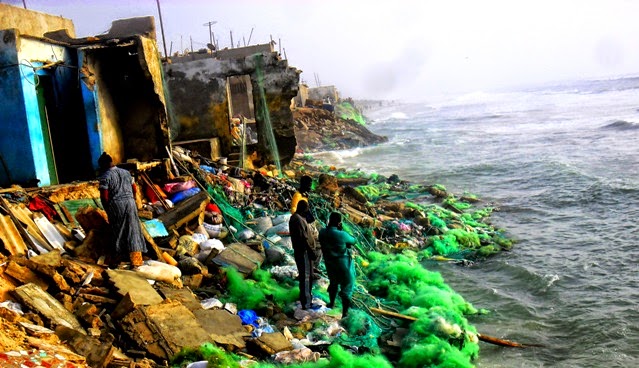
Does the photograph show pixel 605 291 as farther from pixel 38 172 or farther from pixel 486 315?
pixel 38 172

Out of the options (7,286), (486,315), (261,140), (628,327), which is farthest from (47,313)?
(261,140)

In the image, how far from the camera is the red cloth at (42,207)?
6.73 meters

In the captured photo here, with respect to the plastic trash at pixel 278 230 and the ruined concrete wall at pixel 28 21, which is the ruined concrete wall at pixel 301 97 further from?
the plastic trash at pixel 278 230

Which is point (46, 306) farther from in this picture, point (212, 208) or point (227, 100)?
point (227, 100)

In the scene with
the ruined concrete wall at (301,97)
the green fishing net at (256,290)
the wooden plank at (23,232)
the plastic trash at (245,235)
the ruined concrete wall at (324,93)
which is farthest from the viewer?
the ruined concrete wall at (324,93)

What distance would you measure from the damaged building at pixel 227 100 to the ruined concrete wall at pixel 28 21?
2.86m

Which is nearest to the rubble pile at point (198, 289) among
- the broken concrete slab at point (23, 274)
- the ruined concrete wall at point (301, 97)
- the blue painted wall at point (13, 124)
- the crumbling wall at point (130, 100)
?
the broken concrete slab at point (23, 274)

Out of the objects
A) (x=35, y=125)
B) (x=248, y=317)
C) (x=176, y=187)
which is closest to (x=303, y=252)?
(x=248, y=317)

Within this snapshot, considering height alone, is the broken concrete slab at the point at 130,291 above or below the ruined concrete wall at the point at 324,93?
below

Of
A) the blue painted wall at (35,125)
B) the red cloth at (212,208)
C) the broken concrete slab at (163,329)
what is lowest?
the broken concrete slab at (163,329)

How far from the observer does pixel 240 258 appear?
744cm

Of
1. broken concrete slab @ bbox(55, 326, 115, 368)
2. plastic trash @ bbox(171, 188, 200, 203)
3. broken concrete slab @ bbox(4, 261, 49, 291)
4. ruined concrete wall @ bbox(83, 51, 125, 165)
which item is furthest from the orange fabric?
ruined concrete wall @ bbox(83, 51, 125, 165)

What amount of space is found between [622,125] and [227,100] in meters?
24.9

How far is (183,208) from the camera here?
8188mm
